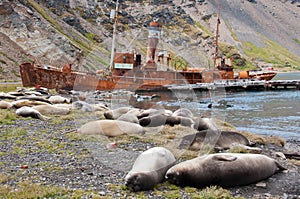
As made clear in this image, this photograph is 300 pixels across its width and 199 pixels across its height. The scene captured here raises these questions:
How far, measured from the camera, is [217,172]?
624 centimetres

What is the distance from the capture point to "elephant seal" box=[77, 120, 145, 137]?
10289 mm

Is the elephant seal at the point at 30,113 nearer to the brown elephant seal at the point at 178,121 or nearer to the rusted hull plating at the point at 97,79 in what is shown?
the brown elephant seal at the point at 178,121

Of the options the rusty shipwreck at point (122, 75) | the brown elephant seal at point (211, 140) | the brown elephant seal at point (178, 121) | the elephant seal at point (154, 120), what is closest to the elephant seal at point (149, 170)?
the brown elephant seal at point (211, 140)

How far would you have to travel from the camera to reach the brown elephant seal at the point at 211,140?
9.08 meters

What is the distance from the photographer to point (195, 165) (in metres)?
6.36

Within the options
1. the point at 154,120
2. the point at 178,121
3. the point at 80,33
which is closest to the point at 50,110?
the point at 154,120

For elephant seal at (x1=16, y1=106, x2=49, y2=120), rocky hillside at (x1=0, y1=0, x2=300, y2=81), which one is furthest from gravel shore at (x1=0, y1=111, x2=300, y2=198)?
rocky hillside at (x1=0, y1=0, x2=300, y2=81)

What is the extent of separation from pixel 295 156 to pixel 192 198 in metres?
5.39

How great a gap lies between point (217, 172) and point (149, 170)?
1.36m

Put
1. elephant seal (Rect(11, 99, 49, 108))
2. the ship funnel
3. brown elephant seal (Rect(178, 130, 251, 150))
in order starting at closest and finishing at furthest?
brown elephant seal (Rect(178, 130, 251, 150)) < elephant seal (Rect(11, 99, 49, 108)) < the ship funnel

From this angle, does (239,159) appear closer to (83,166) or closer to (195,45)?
(83,166)

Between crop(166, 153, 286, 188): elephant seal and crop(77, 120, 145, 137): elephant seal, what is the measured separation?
432 cm

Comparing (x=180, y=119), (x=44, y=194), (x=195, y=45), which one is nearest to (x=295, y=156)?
(x=180, y=119)

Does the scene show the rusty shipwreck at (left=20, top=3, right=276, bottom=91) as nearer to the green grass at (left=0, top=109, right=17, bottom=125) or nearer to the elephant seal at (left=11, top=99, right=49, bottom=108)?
the elephant seal at (left=11, top=99, right=49, bottom=108)
